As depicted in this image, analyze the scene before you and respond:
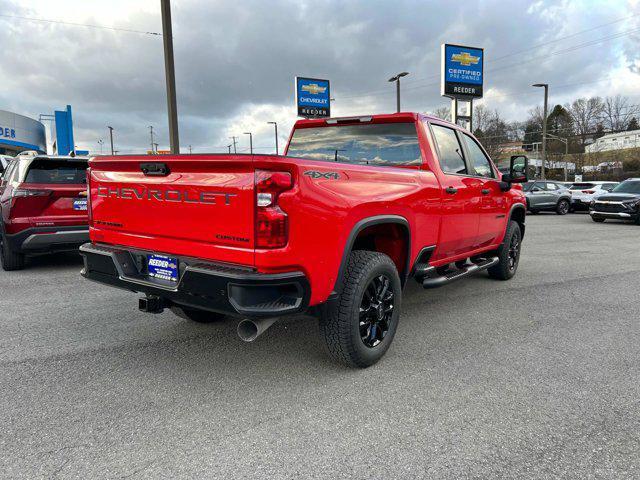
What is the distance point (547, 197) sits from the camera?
20.9m

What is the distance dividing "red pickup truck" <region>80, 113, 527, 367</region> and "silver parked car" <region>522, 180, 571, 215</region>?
18.6 meters

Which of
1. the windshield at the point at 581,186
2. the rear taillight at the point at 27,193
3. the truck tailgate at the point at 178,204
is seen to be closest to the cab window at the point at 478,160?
the truck tailgate at the point at 178,204

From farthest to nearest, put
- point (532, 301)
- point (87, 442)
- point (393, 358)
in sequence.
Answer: point (532, 301), point (393, 358), point (87, 442)

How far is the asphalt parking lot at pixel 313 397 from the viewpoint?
2291 millimetres

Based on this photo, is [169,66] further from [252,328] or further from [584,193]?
[584,193]

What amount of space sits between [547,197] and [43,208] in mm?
20243

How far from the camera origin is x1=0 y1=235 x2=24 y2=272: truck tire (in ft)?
21.6

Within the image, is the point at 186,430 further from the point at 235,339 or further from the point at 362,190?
the point at 362,190

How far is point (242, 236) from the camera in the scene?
2.66 m

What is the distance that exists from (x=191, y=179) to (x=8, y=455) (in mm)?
1723

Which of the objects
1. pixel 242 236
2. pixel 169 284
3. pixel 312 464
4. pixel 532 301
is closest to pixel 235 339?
pixel 169 284

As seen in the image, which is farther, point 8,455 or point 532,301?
point 532,301

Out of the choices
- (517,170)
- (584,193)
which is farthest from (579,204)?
(517,170)

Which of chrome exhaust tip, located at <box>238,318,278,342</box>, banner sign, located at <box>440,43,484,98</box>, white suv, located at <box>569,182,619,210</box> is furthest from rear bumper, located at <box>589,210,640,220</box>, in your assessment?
chrome exhaust tip, located at <box>238,318,278,342</box>
